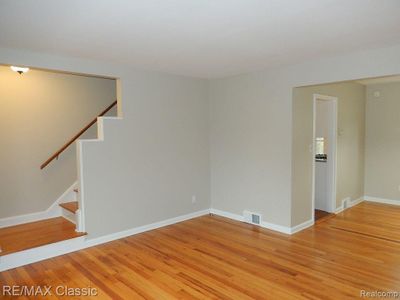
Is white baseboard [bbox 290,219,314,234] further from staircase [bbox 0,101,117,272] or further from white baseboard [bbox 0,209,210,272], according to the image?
staircase [bbox 0,101,117,272]

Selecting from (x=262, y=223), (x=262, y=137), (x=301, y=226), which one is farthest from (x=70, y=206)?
(x=301, y=226)

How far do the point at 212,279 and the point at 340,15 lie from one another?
259 centimetres

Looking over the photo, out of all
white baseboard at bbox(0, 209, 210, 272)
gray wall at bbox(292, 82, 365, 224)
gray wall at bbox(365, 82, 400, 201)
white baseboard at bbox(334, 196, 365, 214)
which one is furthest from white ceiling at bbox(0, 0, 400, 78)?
gray wall at bbox(365, 82, 400, 201)

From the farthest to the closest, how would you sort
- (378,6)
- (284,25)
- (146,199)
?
(146,199)
(284,25)
(378,6)

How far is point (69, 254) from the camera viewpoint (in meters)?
3.55

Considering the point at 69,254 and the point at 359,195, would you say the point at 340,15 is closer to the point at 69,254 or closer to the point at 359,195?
the point at 69,254

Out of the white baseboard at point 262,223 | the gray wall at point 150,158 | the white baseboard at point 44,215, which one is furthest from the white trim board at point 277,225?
the white baseboard at point 44,215

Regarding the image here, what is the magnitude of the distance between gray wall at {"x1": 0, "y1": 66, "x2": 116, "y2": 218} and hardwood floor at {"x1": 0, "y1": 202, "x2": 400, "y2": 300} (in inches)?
54.6

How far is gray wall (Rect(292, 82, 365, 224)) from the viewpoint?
419cm

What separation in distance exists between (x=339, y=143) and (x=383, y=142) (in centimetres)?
133

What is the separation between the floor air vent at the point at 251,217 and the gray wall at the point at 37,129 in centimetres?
284

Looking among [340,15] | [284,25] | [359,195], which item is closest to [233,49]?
[284,25]

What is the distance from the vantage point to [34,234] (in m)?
3.74

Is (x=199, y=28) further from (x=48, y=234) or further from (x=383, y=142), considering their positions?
(x=383, y=142)
